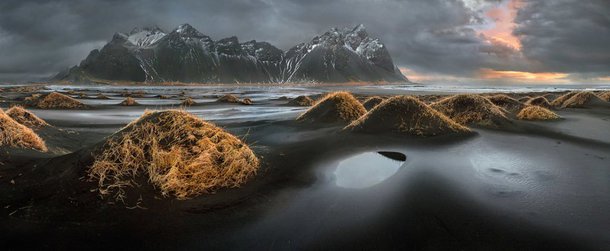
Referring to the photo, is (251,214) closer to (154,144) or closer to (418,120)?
(154,144)

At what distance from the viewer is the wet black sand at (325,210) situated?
449 centimetres

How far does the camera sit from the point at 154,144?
6.25 meters

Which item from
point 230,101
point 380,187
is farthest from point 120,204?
point 230,101

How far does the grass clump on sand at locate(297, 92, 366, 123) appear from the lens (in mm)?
A: 14797

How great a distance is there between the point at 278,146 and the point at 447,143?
5122mm

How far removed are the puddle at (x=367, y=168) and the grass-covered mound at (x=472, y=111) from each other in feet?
23.3

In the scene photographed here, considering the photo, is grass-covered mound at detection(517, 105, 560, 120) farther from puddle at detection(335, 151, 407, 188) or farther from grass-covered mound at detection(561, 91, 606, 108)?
puddle at detection(335, 151, 407, 188)

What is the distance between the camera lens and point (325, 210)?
18.1 feet

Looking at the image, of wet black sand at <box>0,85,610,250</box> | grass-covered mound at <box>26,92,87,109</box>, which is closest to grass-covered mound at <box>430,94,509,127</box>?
wet black sand at <box>0,85,610,250</box>

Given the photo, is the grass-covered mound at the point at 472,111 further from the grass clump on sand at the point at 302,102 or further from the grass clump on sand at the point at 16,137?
the grass clump on sand at the point at 302,102

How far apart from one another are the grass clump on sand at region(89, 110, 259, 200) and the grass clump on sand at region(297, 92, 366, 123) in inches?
314

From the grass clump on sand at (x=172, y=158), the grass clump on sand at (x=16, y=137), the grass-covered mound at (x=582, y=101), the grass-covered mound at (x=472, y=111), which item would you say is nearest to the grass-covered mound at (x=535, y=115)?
the grass-covered mound at (x=472, y=111)

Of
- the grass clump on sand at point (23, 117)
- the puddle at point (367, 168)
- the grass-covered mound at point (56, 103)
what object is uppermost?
the grass clump on sand at point (23, 117)

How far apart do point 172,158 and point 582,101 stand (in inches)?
1201
